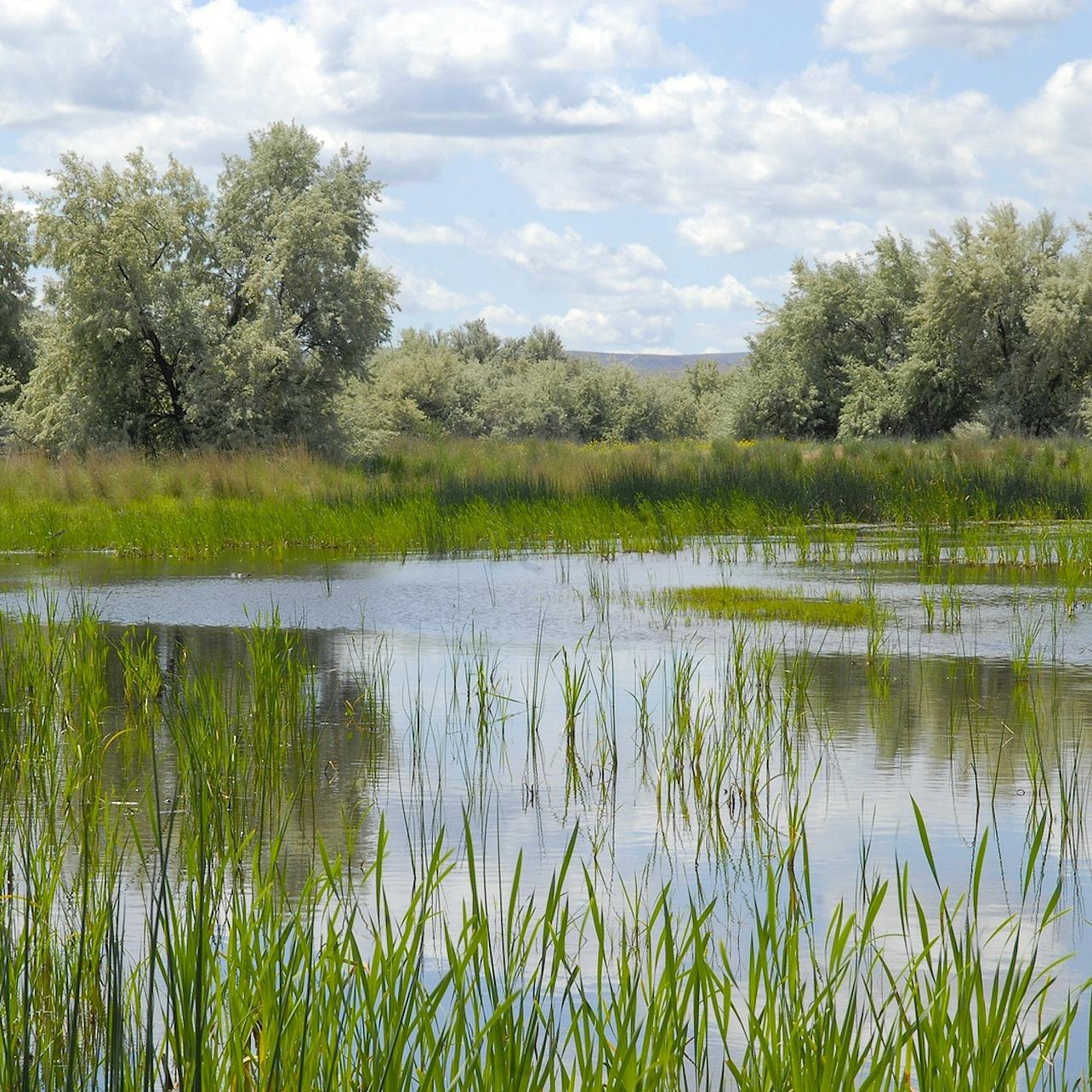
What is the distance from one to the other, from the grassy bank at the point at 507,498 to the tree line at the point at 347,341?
733 centimetres

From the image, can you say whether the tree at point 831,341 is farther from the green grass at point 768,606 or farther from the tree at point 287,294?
the green grass at point 768,606

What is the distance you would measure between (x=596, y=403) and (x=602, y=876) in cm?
5287

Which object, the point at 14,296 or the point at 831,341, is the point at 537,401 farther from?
the point at 14,296

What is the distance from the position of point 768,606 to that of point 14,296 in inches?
1451

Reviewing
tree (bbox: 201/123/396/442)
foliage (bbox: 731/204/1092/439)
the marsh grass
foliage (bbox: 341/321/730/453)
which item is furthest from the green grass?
foliage (bbox: 341/321/730/453)

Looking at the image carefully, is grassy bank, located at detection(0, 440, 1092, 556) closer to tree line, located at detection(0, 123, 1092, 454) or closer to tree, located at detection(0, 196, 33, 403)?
tree line, located at detection(0, 123, 1092, 454)

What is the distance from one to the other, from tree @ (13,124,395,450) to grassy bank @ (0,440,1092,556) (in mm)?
7026

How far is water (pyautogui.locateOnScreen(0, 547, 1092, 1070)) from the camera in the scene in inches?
196

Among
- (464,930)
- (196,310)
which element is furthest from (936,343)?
(464,930)

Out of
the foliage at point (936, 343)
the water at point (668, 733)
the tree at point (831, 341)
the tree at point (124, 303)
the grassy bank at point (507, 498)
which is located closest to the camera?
the water at point (668, 733)

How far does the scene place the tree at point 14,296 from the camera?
43000 millimetres

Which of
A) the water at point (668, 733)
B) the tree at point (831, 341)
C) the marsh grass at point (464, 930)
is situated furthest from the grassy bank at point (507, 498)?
the tree at point (831, 341)

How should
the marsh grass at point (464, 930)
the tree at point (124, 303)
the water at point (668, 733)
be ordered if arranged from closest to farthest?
the marsh grass at point (464, 930), the water at point (668, 733), the tree at point (124, 303)

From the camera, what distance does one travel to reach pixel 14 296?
4322 centimetres
